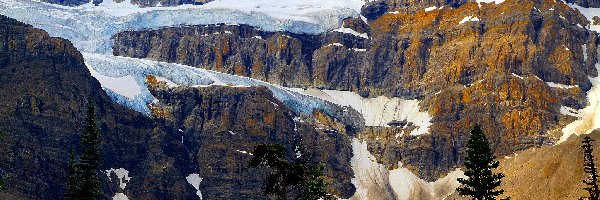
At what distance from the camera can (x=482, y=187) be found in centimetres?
6625

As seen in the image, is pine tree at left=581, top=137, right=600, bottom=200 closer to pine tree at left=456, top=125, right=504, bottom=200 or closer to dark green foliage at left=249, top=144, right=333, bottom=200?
pine tree at left=456, top=125, right=504, bottom=200

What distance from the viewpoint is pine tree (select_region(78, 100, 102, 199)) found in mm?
→ 69062


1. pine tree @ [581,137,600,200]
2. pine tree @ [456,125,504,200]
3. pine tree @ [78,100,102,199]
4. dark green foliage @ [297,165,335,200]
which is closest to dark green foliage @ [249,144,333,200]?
dark green foliage @ [297,165,335,200]

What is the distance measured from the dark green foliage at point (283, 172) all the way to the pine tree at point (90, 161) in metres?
18.5

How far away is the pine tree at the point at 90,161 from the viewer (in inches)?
2719

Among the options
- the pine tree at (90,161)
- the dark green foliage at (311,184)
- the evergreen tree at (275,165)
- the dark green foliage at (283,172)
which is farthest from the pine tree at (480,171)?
the pine tree at (90,161)

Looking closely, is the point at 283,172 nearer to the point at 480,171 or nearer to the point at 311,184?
the point at 311,184

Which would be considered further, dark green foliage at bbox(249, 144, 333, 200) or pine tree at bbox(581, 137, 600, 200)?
pine tree at bbox(581, 137, 600, 200)

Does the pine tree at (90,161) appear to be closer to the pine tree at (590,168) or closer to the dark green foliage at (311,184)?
the dark green foliage at (311,184)

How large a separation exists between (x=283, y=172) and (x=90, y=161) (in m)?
22.3

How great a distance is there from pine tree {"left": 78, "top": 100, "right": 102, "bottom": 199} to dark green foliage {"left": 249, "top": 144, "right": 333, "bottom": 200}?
18461 millimetres

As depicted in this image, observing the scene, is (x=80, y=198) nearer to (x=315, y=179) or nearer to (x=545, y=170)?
(x=315, y=179)

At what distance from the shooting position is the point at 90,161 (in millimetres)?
70250

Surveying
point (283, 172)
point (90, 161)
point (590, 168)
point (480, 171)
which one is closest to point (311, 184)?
point (283, 172)
